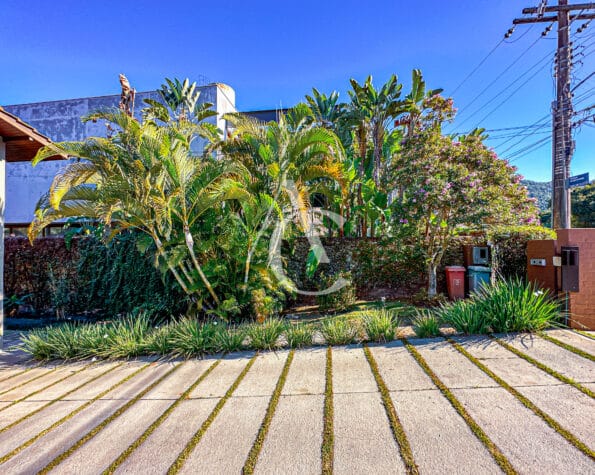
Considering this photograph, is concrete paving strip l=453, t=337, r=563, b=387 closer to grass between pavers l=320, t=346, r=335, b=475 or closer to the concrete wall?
grass between pavers l=320, t=346, r=335, b=475

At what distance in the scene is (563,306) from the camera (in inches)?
186

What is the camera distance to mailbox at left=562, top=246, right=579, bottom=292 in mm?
4613

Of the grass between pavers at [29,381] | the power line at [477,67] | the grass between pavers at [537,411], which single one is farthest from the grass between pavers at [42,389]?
the power line at [477,67]

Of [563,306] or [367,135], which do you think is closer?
[563,306]

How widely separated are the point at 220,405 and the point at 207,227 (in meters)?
3.76

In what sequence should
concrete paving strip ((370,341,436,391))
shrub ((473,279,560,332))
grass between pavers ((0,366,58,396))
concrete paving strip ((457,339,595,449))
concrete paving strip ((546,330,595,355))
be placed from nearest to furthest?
1. concrete paving strip ((457,339,595,449))
2. concrete paving strip ((370,341,436,391))
3. grass between pavers ((0,366,58,396))
4. concrete paving strip ((546,330,595,355))
5. shrub ((473,279,560,332))

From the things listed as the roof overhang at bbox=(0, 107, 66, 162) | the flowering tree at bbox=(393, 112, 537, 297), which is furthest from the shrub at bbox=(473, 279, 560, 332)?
the roof overhang at bbox=(0, 107, 66, 162)

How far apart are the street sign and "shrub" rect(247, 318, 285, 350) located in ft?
23.8

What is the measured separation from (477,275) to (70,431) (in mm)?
7756

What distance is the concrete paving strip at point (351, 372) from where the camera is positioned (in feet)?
10.5

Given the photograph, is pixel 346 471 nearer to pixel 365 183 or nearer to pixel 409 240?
pixel 409 240

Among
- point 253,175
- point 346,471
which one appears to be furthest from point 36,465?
point 253,175

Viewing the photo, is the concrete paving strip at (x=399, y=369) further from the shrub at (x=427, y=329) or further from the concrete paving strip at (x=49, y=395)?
the concrete paving strip at (x=49, y=395)

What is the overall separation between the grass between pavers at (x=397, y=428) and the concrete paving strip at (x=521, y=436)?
611 mm
